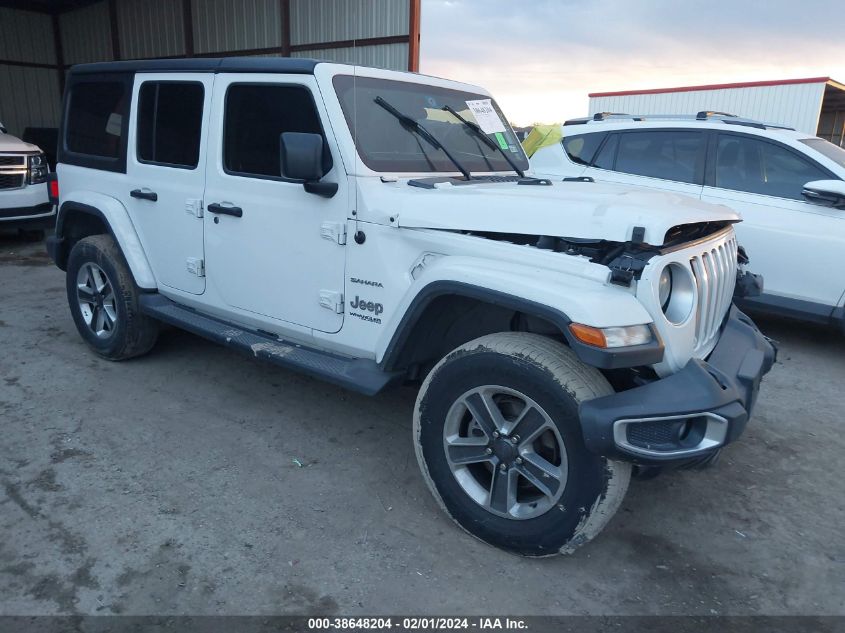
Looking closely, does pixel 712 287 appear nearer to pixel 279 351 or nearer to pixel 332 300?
pixel 332 300

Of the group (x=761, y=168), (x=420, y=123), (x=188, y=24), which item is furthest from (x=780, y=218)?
(x=188, y=24)

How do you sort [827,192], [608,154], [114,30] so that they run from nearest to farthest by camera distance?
[827,192] → [608,154] → [114,30]

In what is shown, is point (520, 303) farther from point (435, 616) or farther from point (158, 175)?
point (158, 175)

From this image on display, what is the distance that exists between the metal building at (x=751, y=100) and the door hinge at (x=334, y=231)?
15883mm

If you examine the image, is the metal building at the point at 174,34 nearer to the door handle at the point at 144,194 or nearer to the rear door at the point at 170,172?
the rear door at the point at 170,172

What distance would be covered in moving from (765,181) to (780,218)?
1.30 ft

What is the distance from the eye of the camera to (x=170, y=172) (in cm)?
405

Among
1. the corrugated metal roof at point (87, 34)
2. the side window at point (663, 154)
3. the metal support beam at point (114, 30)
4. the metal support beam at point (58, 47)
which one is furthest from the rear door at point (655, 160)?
the metal support beam at point (58, 47)

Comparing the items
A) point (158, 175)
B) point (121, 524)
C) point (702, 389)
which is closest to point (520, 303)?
point (702, 389)

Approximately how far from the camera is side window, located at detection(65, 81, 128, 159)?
14.5 ft

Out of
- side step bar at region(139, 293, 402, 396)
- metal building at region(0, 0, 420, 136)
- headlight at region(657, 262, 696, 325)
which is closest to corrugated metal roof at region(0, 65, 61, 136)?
metal building at region(0, 0, 420, 136)

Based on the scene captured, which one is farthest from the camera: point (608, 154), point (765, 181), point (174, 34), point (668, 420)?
point (174, 34)

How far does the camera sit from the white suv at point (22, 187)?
8.47 m

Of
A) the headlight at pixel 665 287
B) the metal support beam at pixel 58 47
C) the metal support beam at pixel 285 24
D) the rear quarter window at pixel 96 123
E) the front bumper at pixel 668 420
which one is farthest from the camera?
the metal support beam at pixel 58 47
